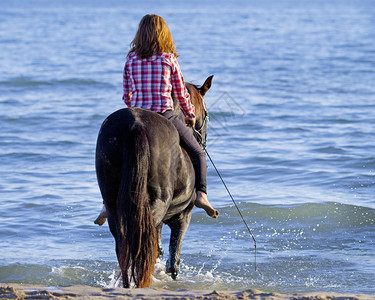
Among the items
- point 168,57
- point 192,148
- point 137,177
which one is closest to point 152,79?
point 168,57

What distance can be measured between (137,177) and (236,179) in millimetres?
5250

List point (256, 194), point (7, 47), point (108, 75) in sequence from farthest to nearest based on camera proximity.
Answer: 1. point (7, 47)
2. point (108, 75)
3. point (256, 194)

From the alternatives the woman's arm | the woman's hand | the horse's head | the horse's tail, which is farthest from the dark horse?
the horse's head

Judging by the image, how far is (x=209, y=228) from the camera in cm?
734

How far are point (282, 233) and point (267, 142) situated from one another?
4.68 meters

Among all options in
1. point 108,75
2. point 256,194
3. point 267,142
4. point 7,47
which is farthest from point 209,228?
point 7,47

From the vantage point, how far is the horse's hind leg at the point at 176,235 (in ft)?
17.2

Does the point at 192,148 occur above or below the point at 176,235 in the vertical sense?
above

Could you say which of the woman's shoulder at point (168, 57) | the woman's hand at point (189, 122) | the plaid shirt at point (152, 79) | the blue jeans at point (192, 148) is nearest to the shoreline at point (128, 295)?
the blue jeans at point (192, 148)

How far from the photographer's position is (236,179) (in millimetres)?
9250

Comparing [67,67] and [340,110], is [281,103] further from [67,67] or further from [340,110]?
[67,67]

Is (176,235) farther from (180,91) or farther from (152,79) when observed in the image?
(152,79)

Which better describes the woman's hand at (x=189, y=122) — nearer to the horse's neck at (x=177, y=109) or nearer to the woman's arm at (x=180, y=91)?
the woman's arm at (x=180, y=91)

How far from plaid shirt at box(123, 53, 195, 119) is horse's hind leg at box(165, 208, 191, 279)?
1.05 m
